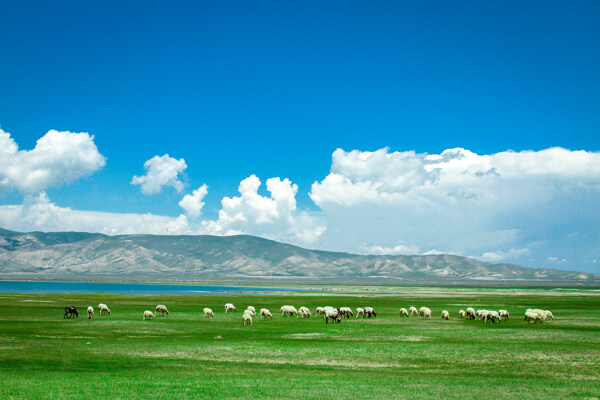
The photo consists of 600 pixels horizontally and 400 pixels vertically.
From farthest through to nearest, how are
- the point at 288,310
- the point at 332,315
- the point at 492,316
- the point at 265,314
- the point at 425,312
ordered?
the point at 288,310, the point at 425,312, the point at 265,314, the point at 492,316, the point at 332,315

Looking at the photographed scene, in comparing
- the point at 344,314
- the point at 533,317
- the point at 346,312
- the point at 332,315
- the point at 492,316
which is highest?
the point at 533,317

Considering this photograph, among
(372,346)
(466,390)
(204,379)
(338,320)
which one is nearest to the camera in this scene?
(466,390)

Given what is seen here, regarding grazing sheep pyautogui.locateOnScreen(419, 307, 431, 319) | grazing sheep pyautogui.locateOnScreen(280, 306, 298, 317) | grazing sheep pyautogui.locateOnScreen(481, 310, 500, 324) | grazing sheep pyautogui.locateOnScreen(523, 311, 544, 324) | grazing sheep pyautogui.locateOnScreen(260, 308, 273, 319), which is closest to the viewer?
grazing sheep pyautogui.locateOnScreen(523, 311, 544, 324)

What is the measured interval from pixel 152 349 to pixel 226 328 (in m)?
13.9

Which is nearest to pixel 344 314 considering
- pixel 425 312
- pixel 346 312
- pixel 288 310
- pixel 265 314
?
pixel 346 312

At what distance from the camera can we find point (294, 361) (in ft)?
85.7

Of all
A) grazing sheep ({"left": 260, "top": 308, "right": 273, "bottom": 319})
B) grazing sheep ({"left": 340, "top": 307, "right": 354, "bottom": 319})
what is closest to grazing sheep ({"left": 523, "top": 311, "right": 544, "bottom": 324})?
grazing sheep ({"left": 340, "top": 307, "right": 354, "bottom": 319})

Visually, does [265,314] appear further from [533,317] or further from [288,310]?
[533,317]

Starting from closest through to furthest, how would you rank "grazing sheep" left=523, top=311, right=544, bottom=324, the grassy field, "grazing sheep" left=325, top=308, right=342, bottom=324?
the grassy field → "grazing sheep" left=325, top=308, right=342, bottom=324 → "grazing sheep" left=523, top=311, right=544, bottom=324

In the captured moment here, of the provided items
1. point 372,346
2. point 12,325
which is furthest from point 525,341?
point 12,325

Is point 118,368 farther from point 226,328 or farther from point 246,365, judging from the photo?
point 226,328

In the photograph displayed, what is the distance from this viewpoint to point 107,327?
4153 centimetres

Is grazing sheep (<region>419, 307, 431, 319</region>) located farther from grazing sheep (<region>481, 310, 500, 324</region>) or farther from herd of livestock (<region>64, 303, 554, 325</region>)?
grazing sheep (<region>481, 310, 500, 324</region>)

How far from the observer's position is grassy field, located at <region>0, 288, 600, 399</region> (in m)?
18.7
